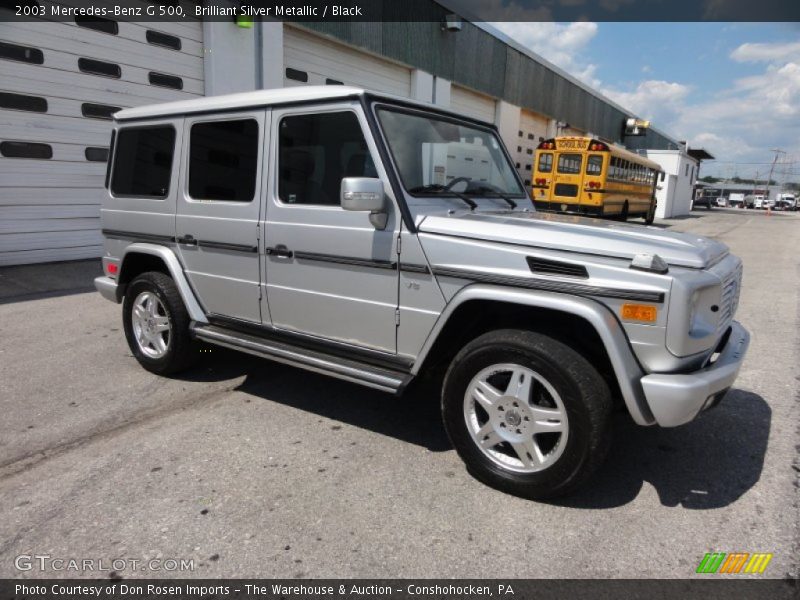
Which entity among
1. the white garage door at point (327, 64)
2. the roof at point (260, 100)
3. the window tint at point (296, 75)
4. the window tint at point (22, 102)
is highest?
the white garage door at point (327, 64)

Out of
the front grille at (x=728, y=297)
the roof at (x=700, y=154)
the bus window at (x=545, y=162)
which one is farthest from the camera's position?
the roof at (x=700, y=154)

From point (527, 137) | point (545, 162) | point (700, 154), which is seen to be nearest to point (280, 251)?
point (545, 162)

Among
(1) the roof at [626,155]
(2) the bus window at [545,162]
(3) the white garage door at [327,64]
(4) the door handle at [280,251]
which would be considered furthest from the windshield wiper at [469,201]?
(1) the roof at [626,155]

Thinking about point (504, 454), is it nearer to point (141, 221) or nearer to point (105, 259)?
point (141, 221)

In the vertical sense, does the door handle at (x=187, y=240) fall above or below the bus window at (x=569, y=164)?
below

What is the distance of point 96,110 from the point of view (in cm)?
891

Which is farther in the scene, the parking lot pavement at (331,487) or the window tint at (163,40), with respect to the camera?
the window tint at (163,40)

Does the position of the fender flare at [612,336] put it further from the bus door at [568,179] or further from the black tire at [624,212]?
the black tire at [624,212]

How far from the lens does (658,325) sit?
2566mm

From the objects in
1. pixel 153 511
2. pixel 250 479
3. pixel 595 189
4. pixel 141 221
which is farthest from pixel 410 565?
pixel 595 189

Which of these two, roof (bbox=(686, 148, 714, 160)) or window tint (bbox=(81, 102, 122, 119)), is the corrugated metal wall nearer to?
window tint (bbox=(81, 102, 122, 119))

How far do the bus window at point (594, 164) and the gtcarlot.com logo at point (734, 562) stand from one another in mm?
17744

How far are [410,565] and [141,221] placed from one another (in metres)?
3.47

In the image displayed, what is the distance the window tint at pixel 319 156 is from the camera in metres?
3.36
